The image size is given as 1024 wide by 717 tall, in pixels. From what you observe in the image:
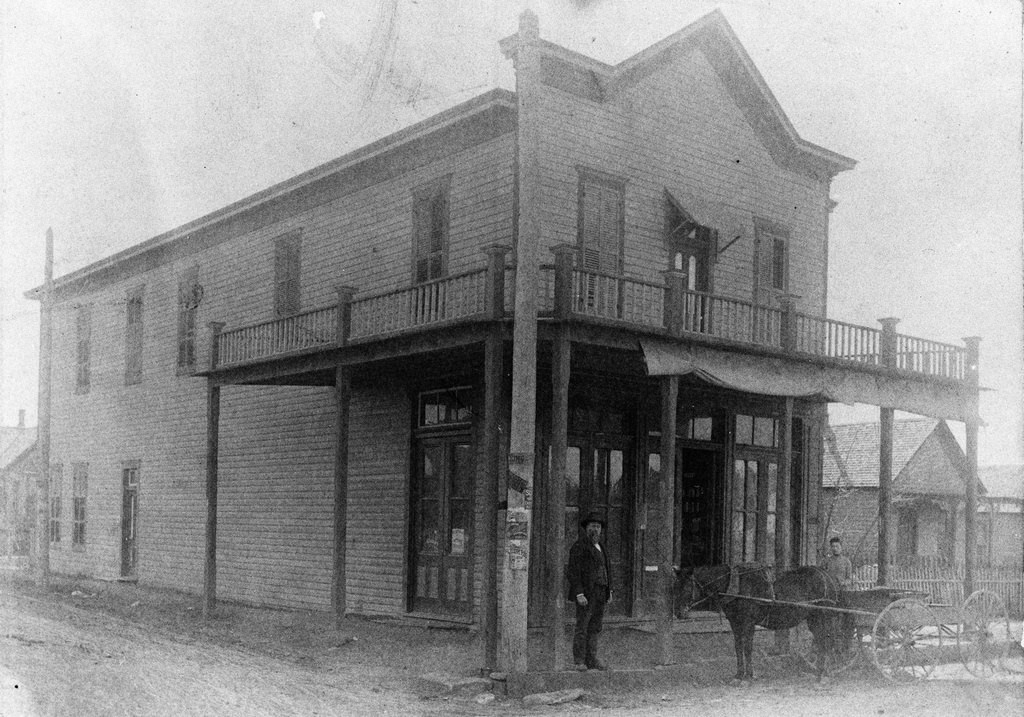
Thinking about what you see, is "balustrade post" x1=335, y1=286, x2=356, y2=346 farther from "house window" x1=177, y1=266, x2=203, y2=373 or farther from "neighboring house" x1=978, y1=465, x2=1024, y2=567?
"neighboring house" x1=978, y1=465, x2=1024, y2=567

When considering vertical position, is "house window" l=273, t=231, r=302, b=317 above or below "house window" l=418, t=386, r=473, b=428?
above

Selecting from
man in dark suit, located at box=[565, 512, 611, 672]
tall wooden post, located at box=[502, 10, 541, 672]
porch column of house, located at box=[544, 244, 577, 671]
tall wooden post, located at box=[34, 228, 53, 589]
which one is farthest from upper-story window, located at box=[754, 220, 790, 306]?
tall wooden post, located at box=[34, 228, 53, 589]

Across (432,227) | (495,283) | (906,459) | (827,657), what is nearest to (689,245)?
(432,227)

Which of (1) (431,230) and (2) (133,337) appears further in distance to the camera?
(2) (133,337)

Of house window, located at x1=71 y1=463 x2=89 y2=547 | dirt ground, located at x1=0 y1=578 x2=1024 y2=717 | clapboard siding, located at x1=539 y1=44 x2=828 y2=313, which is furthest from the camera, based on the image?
house window, located at x1=71 y1=463 x2=89 y2=547

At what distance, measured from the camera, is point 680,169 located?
1827 centimetres

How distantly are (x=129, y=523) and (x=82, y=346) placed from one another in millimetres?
5359

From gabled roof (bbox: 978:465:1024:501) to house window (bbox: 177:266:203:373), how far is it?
44157mm

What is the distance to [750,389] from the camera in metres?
14.5

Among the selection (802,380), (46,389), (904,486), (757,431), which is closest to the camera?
(802,380)

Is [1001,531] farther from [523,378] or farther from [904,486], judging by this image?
[523,378]

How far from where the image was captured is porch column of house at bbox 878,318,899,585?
16.2 m

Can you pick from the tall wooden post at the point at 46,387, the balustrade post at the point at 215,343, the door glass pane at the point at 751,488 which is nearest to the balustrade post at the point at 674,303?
the door glass pane at the point at 751,488

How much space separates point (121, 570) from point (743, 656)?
58.3ft
